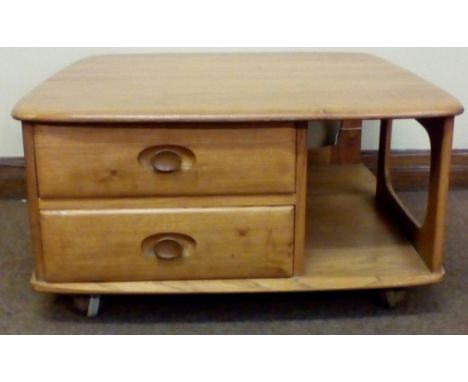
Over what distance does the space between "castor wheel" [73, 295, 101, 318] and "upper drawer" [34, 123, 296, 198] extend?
19cm

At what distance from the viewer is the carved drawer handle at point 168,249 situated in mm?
957

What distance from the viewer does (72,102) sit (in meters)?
0.91

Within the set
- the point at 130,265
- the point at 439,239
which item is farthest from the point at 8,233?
the point at 439,239

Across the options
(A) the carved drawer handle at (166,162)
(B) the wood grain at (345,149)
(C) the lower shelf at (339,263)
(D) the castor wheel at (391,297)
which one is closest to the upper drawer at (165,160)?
(A) the carved drawer handle at (166,162)

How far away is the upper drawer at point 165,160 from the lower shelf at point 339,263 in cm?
14

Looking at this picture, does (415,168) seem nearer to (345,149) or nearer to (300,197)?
(345,149)

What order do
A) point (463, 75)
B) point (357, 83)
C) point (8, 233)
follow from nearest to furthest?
point (357, 83), point (8, 233), point (463, 75)

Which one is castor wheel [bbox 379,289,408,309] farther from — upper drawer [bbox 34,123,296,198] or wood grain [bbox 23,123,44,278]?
wood grain [bbox 23,123,44,278]

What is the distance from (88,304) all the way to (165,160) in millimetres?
277

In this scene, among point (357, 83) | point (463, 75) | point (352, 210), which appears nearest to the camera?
point (357, 83)

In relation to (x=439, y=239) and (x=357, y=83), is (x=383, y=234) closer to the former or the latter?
(x=439, y=239)

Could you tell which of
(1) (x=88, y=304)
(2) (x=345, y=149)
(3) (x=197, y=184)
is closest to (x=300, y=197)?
(3) (x=197, y=184)

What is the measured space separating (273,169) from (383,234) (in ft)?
1.02

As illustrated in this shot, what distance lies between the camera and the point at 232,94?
37.4 inches
